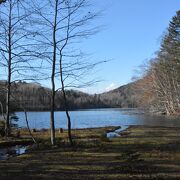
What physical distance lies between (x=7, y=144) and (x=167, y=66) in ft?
180

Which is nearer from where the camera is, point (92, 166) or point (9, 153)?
point (92, 166)

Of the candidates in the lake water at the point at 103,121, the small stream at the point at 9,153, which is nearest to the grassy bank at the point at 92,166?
the small stream at the point at 9,153

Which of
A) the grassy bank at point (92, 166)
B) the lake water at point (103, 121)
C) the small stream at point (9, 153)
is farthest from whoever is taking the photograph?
the lake water at point (103, 121)

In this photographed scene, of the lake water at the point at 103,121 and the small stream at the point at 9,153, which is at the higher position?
the lake water at the point at 103,121

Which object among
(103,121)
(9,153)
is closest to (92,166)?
(9,153)

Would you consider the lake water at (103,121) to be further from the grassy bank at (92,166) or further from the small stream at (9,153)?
the grassy bank at (92,166)

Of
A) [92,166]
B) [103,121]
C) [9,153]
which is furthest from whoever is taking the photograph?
[103,121]

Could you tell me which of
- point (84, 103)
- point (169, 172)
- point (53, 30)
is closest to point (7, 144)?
point (53, 30)

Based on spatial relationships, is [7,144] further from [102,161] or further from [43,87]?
[102,161]

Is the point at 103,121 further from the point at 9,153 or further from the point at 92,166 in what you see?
the point at 92,166

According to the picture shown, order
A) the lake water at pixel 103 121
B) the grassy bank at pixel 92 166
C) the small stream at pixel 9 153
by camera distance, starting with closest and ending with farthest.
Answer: the grassy bank at pixel 92 166, the small stream at pixel 9 153, the lake water at pixel 103 121

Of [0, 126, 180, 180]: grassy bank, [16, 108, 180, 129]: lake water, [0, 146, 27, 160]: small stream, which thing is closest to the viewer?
[0, 126, 180, 180]: grassy bank

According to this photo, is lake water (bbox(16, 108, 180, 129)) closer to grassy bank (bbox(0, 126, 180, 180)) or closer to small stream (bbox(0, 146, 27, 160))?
small stream (bbox(0, 146, 27, 160))

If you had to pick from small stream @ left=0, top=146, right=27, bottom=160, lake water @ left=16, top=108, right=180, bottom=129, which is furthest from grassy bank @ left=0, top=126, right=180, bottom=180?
lake water @ left=16, top=108, right=180, bottom=129
